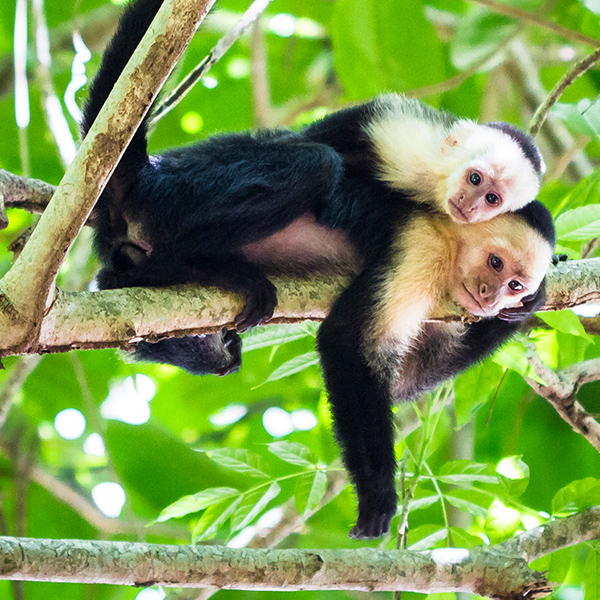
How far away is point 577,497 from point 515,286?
0.80 m

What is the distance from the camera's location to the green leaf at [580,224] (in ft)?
8.47

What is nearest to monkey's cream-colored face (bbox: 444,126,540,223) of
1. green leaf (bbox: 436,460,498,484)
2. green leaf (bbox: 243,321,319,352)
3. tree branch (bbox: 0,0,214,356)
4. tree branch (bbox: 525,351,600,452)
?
tree branch (bbox: 525,351,600,452)

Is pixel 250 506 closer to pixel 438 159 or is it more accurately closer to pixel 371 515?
pixel 371 515

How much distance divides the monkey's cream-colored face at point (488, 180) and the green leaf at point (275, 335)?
2.44 feet

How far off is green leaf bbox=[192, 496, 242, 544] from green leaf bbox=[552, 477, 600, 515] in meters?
1.05

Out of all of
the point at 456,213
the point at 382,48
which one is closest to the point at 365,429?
the point at 456,213

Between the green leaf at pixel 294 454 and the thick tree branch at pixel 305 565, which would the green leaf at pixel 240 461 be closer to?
the green leaf at pixel 294 454

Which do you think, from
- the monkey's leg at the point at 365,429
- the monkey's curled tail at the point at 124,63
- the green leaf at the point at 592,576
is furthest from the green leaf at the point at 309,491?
the monkey's curled tail at the point at 124,63

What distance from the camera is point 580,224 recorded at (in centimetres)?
263

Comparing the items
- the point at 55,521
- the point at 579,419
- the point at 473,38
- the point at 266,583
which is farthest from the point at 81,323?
the point at 473,38

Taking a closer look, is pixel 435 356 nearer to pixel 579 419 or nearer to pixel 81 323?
pixel 579 419

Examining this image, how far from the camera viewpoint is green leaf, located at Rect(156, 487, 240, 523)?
7.88ft

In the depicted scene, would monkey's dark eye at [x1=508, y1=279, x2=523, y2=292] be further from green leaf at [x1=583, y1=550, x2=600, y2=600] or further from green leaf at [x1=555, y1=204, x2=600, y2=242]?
green leaf at [x1=583, y1=550, x2=600, y2=600]

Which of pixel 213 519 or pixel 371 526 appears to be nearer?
pixel 213 519
